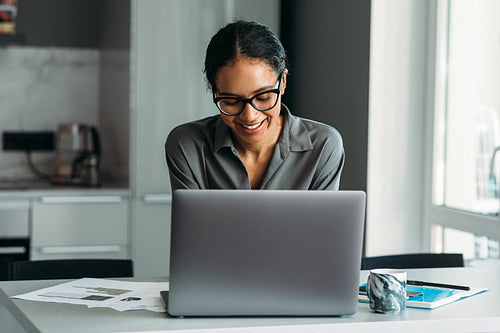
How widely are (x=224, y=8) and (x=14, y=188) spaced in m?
1.38

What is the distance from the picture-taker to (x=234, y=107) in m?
1.88

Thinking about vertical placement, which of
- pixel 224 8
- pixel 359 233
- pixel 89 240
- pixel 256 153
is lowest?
pixel 89 240

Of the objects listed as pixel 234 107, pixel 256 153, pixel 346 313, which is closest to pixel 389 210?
pixel 256 153

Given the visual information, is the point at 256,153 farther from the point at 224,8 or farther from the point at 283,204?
the point at 224,8

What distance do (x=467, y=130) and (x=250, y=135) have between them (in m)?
1.48

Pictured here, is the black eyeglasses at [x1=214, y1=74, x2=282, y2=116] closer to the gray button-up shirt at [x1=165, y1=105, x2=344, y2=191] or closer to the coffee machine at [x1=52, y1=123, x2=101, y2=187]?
the gray button-up shirt at [x1=165, y1=105, x2=344, y2=191]

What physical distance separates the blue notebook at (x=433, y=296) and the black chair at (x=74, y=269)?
748 millimetres

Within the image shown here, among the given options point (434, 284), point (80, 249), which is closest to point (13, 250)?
point (80, 249)

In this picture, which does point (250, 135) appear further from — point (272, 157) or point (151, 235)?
point (151, 235)

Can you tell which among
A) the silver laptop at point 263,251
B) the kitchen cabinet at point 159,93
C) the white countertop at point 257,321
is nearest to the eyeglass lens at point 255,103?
the silver laptop at point 263,251

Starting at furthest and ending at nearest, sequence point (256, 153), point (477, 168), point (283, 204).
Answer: point (477, 168) → point (256, 153) → point (283, 204)

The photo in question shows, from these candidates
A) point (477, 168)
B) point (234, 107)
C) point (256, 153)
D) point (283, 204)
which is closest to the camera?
point (283, 204)

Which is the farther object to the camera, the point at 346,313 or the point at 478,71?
the point at 478,71

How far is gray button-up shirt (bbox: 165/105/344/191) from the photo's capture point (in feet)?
6.63
